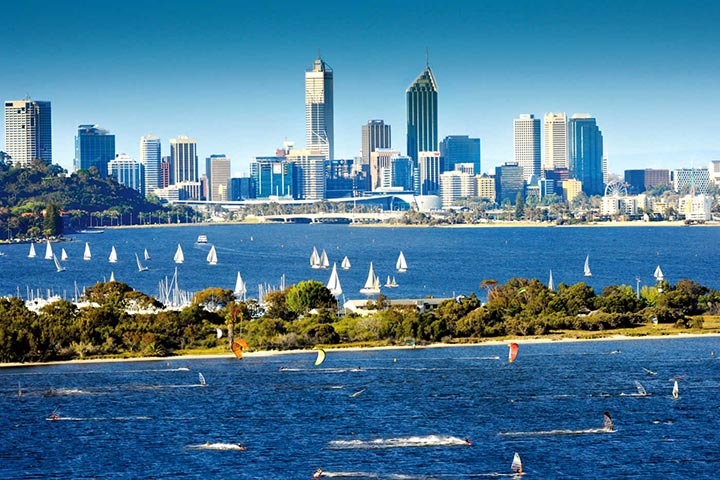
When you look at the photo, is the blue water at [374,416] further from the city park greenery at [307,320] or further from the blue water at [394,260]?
the blue water at [394,260]

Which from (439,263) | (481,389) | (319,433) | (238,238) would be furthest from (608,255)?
(319,433)

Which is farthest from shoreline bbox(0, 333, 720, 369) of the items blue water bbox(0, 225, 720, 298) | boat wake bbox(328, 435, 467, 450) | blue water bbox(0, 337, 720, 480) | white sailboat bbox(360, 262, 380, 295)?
white sailboat bbox(360, 262, 380, 295)

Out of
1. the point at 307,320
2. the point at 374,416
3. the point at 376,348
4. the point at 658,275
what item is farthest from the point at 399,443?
the point at 658,275

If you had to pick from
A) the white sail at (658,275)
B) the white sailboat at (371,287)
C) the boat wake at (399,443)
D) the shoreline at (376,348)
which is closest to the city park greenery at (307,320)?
the shoreline at (376,348)

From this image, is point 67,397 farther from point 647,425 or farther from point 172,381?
point 647,425

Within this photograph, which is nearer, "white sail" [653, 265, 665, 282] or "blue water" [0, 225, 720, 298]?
"white sail" [653, 265, 665, 282]

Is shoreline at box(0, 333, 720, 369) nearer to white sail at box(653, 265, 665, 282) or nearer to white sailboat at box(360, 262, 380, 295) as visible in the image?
white sailboat at box(360, 262, 380, 295)
